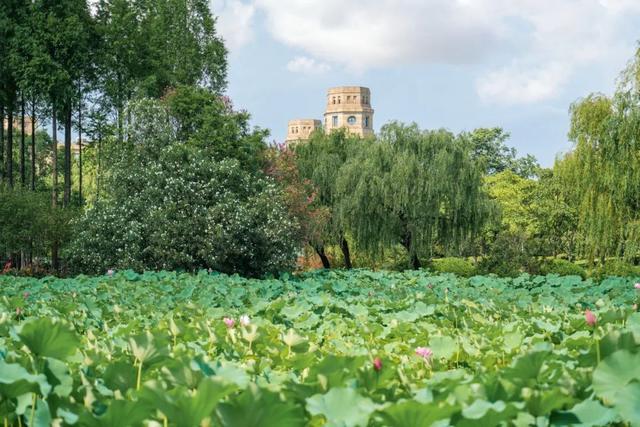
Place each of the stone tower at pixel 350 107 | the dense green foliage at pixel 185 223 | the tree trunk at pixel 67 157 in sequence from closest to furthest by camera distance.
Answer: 1. the dense green foliage at pixel 185 223
2. the tree trunk at pixel 67 157
3. the stone tower at pixel 350 107

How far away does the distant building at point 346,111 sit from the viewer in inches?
4970

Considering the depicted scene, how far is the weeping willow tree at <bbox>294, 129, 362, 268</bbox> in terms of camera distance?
28234 mm

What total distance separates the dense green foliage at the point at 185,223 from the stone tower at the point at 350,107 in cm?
10771

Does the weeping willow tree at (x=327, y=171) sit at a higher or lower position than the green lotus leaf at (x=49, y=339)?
higher

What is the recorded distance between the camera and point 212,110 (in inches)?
942

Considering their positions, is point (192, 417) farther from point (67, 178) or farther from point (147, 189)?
point (67, 178)

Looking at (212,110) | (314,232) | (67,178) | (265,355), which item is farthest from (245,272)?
(265,355)

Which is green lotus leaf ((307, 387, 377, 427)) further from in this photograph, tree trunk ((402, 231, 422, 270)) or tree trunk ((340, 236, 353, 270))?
tree trunk ((340, 236, 353, 270))

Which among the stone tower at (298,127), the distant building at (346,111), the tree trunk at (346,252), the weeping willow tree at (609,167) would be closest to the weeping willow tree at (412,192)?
the tree trunk at (346,252)

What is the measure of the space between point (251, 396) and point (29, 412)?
2.56 ft

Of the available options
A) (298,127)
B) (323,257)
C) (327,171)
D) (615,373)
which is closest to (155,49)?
(327,171)

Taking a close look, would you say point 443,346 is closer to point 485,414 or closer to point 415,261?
point 485,414

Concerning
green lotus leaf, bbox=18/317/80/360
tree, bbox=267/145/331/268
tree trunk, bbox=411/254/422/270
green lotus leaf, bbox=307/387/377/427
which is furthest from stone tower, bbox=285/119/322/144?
green lotus leaf, bbox=307/387/377/427

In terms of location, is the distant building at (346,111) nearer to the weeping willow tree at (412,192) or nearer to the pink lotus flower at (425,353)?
the weeping willow tree at (412,192)
